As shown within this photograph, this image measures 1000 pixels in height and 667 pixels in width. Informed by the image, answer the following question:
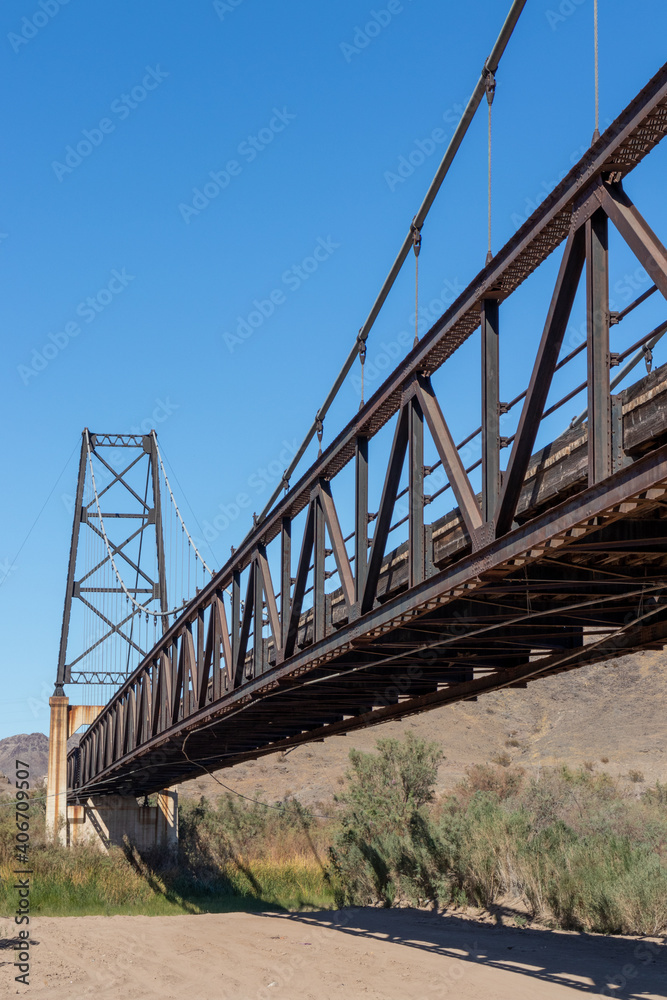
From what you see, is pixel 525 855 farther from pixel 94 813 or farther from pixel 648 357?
pixel 94 813

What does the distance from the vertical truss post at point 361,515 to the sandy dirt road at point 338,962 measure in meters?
7.09

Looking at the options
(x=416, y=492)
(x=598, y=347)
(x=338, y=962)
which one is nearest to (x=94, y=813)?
(x=338, y=962)

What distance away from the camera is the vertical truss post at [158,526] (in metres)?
49.7

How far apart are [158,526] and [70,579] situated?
5.59 metres

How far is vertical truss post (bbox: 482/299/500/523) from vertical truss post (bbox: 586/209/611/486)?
144cm

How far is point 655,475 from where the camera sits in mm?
6102

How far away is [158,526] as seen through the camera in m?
52.6

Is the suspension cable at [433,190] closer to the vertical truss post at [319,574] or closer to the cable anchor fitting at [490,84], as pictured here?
the cable anchor fitting at [490,84]

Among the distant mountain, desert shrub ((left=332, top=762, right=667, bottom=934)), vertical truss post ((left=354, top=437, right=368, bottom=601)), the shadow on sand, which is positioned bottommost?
the shadow on sand

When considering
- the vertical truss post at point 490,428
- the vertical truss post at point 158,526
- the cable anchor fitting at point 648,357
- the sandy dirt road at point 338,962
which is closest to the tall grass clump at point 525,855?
the sandy dirt road at point 338,962

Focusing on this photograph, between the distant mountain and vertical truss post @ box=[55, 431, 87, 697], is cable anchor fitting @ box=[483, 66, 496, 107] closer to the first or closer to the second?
vertical truss post @ box=[55, 431, 87, 697]

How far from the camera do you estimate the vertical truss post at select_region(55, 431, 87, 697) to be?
42625 mm

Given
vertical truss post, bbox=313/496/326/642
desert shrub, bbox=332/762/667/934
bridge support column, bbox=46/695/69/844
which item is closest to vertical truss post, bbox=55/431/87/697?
bridge support column, bbox=46/695/69/844

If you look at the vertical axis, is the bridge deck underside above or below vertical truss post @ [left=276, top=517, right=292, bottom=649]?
below
